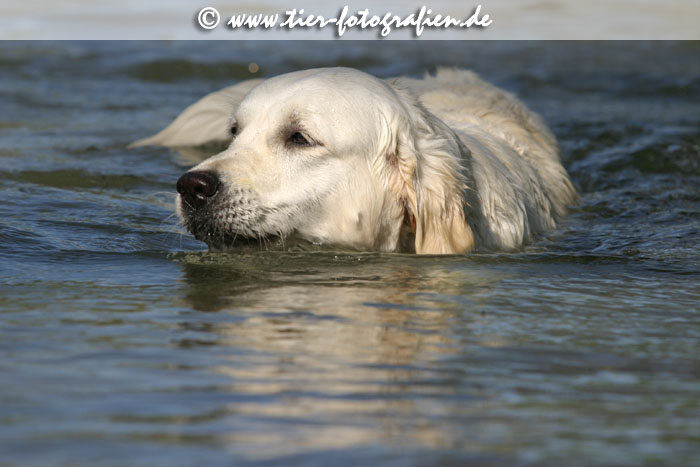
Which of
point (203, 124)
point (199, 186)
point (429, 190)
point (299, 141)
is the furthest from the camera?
point (203, 124)

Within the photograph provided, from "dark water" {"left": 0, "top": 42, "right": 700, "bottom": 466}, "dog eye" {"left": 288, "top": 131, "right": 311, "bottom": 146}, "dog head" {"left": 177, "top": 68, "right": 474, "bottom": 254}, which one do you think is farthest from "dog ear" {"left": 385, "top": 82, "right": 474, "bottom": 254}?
"dog eye" {"left": 288, "top": 131, "right": 311, "bottom": 146}

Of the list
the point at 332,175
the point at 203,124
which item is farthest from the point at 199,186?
the point at 203,124

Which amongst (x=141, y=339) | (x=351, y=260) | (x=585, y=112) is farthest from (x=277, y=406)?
(x=585, y=112)

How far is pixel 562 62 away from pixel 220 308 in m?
12.9

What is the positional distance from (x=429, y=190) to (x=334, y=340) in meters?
1.71

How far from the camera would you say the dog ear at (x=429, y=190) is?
16.0ft

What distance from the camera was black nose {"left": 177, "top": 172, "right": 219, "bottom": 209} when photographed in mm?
4539

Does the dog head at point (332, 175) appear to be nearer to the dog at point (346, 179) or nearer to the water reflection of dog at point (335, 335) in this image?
the dog at point (346, 179)

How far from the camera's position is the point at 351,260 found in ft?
15.7

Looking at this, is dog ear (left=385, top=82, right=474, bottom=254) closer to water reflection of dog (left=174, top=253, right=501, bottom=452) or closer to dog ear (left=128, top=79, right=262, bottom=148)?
water reflection of dog (left=174, top=253, right=501, bottom=452)

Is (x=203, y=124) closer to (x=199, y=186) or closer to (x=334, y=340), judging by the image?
(x=199, y=186)

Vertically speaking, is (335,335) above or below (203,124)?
below

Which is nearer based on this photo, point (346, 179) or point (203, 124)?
point (346, 179)

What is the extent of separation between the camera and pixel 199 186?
455 centimetres
